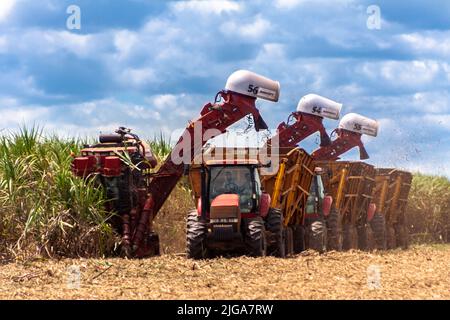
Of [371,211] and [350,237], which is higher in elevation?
[371,211]

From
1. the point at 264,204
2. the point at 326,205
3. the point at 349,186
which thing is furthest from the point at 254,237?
the point at 349,186

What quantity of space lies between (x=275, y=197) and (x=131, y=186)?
2717mm

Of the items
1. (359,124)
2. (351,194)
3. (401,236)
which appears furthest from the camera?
(401,236)

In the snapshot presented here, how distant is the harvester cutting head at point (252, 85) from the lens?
15.6 m

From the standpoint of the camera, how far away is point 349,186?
19719mm

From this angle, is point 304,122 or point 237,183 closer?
point 237,183

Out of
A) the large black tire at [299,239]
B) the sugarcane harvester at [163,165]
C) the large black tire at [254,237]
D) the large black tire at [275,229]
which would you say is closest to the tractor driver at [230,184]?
the large black tire at [254,237]

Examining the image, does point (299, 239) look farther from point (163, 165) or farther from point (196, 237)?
point (196, 237)

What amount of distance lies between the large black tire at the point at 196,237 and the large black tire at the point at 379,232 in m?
8.88

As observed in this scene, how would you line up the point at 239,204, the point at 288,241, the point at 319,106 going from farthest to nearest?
the point at 319,106, the point at 288,241, the point at 239,204

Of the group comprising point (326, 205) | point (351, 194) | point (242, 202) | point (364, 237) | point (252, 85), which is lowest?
point (364, 237)

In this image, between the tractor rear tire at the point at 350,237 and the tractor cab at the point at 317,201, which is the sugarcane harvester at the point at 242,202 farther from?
the tractor rear tire at the point at 350,237

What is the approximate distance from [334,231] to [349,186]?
2503 mm

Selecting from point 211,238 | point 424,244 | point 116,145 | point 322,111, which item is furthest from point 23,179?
point 424,244
